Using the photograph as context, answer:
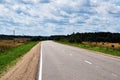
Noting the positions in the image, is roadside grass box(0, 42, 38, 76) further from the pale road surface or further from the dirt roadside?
the pale road surface

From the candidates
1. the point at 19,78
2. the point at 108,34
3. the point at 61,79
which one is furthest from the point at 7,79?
the point at 108,34

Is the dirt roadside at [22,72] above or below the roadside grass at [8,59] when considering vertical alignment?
above

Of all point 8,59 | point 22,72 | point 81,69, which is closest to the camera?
point 22,72

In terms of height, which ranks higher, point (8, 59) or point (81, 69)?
point (81, 69)

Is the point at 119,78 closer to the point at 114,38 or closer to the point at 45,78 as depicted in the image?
the point at 45,78

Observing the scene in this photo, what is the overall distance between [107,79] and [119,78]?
2.08 ft

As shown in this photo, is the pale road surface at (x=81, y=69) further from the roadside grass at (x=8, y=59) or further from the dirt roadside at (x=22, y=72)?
the roadside grass at (x=8, y=59)

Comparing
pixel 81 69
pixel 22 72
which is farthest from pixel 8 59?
pixel 81 69

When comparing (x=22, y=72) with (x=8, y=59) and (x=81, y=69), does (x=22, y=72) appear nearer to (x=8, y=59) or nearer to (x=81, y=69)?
(x=81, y=69)

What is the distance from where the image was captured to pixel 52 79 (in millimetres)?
12547

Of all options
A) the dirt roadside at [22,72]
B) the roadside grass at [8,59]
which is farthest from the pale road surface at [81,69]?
the roadside grass at [8,59]

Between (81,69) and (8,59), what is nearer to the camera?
(81,69)

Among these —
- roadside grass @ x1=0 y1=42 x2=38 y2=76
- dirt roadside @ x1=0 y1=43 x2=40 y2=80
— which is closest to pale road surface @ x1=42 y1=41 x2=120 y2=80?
dirt roadside @ x1=0 y1=43 x2=40 y2=80

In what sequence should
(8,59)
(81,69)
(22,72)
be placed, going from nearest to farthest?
(22,72), (81,69), (8,59)
